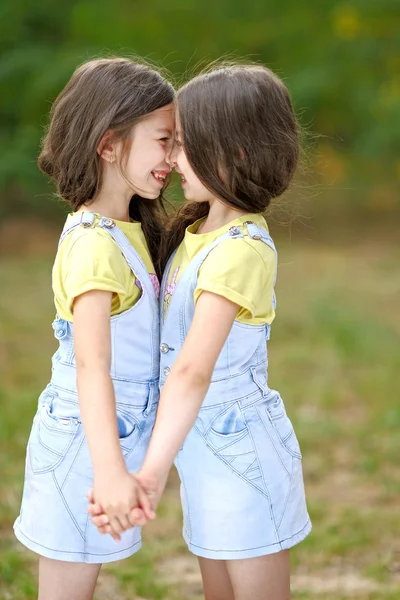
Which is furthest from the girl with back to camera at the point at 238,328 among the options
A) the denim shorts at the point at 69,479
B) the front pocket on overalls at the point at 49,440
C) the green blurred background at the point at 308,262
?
the green blurred background at the point at 308,262

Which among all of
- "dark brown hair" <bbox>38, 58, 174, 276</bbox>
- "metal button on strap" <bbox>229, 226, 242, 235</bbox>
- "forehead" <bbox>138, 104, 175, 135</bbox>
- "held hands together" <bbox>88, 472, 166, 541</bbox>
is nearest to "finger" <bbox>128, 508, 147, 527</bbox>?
"held hands together" <bbox>88, 472, 166, 541</bbox>

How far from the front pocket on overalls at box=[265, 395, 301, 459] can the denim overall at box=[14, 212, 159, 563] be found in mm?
243

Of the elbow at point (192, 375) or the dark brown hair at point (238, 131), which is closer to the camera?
the elbow at point (192, 375)

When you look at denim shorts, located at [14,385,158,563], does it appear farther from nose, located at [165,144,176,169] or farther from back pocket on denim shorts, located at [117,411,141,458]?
nose, located at [165,144,176,169]

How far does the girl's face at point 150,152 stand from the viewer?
1.90 meters

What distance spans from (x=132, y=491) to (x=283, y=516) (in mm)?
379

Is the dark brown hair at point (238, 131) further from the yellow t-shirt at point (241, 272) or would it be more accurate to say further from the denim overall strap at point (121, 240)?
the denim overall strap at point (121, 240)

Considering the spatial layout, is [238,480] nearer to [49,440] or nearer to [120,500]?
[120,500]

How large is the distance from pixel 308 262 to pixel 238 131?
285 inches

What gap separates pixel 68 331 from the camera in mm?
1853

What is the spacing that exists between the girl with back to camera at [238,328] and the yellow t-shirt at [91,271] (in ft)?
0.36

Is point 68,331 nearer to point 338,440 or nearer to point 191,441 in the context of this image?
point 191,441

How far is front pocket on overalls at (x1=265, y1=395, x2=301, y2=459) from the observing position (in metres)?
1.86

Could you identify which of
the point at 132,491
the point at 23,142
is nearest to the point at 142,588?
the point at 132,491
